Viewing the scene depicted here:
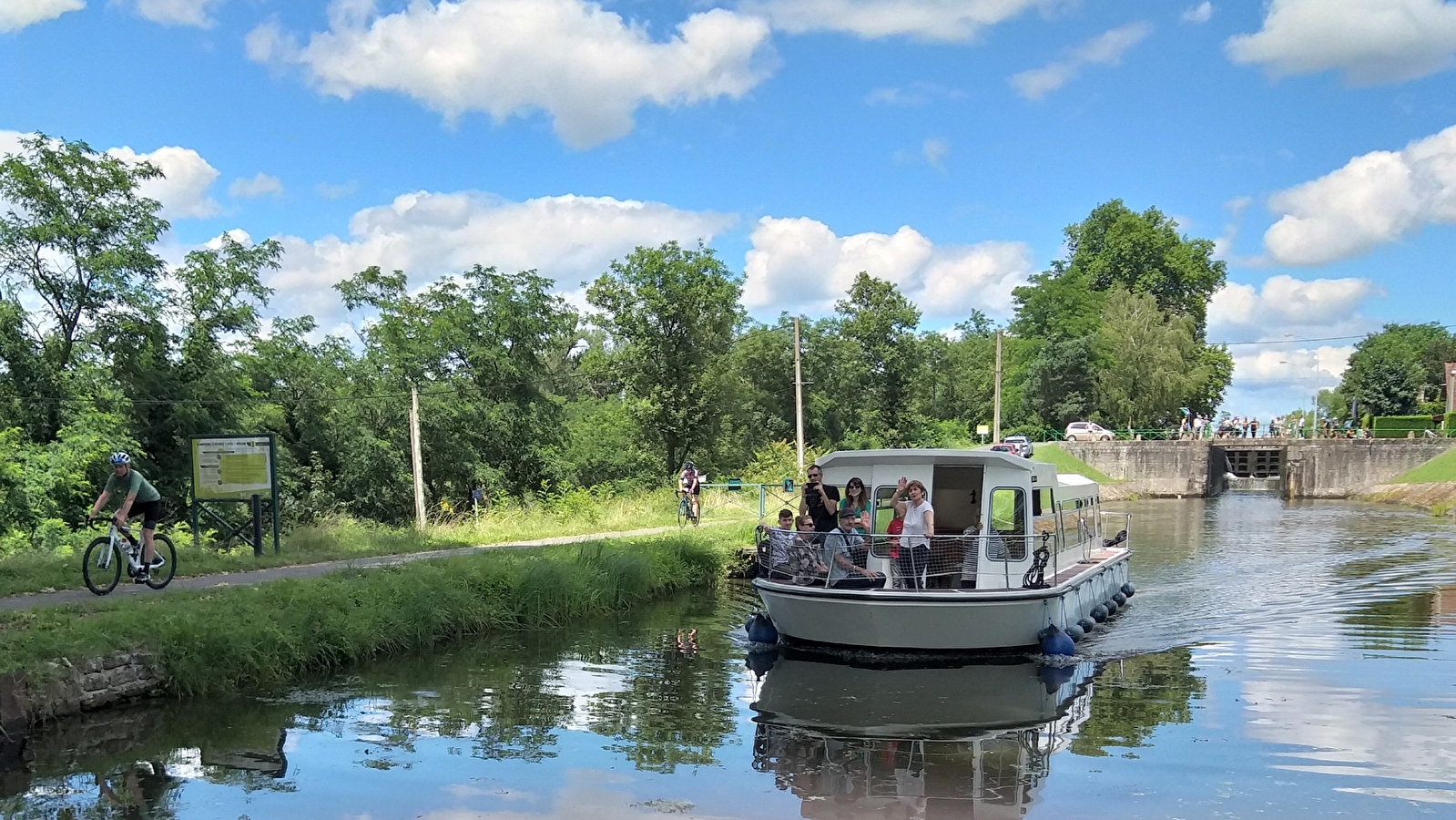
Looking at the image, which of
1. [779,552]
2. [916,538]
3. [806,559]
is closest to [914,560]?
[916,538]

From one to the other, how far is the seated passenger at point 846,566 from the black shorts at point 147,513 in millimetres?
8704

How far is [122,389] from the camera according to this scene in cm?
2681

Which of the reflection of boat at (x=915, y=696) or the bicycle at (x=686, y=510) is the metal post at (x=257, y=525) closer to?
the reflection of boat at (x=915, y=696)

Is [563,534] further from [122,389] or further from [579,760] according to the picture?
[579,760]

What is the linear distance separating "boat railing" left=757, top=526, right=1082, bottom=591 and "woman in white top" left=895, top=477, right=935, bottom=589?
1cm

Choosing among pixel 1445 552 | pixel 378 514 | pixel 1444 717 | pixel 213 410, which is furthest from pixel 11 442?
A: pixel 1445 552

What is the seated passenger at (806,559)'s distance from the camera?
14352 mm

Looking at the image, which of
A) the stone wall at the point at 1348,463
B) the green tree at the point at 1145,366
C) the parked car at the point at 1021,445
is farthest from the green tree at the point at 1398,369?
the parked car at the point at 1021,445

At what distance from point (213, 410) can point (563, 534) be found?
1256 cm

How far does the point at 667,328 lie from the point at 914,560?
2962 centimetres

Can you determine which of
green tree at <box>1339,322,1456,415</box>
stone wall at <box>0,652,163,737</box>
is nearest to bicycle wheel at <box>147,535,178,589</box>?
stone wall at <box>0,652,163,737</box>

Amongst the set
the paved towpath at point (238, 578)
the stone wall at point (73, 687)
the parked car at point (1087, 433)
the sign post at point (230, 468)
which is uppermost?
the parked car at point (1087, 433)

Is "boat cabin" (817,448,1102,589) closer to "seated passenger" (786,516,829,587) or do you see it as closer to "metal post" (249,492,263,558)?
"seated passenger" (786,516,829,587)

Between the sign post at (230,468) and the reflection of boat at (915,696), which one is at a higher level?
the sign post at (230,468)
